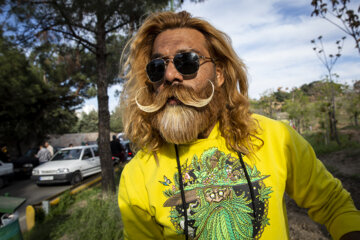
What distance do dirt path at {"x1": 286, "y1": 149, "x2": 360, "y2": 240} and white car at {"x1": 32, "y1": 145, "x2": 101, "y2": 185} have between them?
771 centimetres

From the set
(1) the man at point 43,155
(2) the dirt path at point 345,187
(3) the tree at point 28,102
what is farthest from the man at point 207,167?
(3) the tree at point 28,102

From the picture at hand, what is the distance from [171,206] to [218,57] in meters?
1.18

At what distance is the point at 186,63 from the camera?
1.46 meters

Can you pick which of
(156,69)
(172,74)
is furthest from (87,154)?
(172,74)

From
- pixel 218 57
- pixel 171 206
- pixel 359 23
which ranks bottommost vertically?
pixel 171 206

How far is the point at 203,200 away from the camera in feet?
3.94

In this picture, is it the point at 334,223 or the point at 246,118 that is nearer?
the point at 334,223

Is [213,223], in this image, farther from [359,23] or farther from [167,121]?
[359,23]

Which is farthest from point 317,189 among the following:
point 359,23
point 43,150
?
point 43,150

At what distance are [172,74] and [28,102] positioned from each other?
17.9m

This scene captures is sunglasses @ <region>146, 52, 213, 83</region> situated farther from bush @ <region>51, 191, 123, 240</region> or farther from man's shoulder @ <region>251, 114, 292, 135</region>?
bush @ <region>51, 191, 123, 240</region>

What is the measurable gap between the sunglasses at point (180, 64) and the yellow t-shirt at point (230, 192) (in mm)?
472

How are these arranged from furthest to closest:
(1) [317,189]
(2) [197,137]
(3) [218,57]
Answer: (3) [218,57] → (2) [197,137] → (1) [317,189]

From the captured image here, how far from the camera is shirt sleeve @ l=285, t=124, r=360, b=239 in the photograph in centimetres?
124
